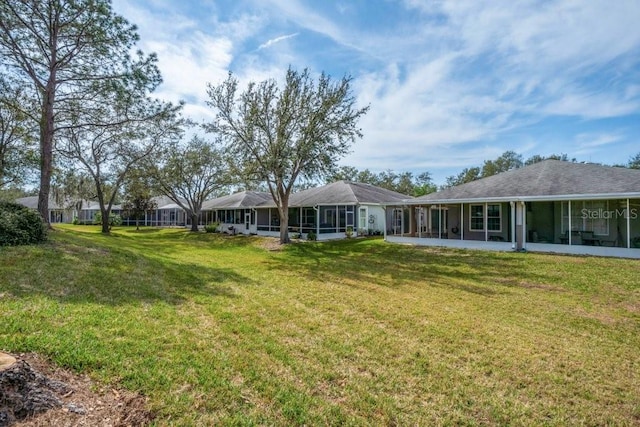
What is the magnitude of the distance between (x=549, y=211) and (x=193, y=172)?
1101 inches

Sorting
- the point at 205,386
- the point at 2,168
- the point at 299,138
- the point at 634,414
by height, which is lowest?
the point at 634,414

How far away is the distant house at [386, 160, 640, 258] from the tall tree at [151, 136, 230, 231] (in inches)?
776

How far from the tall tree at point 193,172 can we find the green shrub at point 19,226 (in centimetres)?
1968

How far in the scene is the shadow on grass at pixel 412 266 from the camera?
1020cm

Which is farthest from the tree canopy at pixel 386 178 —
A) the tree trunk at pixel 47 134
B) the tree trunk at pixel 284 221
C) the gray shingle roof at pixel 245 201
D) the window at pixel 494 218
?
the tree trunk at pixel 47 134

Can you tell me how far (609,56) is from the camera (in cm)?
1302

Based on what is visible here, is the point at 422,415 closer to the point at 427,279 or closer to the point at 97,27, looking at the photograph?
the point at 427,279

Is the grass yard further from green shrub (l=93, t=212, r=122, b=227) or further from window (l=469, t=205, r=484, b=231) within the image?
green shrub (l=93, t=212, r=122, b=227)

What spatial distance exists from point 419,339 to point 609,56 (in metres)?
14.8

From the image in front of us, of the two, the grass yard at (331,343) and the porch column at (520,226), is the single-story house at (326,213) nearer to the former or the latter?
the porch column at (520,226)

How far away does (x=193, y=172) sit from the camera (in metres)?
31.4

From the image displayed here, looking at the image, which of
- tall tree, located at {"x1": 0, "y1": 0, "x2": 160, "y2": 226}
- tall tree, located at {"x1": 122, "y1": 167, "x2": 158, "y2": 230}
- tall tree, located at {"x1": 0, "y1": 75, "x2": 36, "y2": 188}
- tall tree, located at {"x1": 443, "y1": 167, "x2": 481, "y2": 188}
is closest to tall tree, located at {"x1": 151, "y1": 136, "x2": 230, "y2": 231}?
tall tree, located at {"x1": 122, "y1": 167, "x2": 158, "y2": 230}

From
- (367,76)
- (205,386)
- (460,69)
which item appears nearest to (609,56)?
(460,69)

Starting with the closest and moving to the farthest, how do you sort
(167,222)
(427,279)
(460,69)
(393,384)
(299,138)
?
1. (393,384)
2. (427,279)
3. (460,69)
4. (299,138)
5. (167,222)
